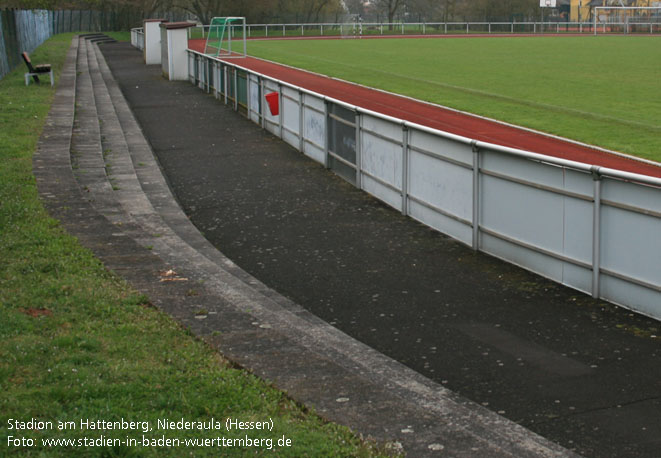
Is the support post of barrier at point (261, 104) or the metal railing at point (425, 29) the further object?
the metal railing at point (425, 29)

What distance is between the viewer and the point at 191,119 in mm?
23484

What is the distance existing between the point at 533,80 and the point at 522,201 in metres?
23.5

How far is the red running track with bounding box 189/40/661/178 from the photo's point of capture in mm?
16453

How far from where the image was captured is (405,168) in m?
12.3

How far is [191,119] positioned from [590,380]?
18.3 m

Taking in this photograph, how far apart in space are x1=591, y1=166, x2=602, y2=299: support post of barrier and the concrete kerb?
2689 millimetres

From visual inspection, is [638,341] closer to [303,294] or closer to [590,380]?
[590,380]

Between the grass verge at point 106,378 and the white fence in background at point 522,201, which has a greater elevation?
the white fence in background at point 522,201

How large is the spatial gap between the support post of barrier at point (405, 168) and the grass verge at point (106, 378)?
4969 mm

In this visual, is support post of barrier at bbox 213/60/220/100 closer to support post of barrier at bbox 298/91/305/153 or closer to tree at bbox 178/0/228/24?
support post of barrier at bbox 298/91/305/153

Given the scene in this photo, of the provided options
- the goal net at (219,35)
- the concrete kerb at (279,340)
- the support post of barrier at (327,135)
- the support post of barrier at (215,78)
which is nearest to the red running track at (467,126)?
the support post of barrier at (215,78)

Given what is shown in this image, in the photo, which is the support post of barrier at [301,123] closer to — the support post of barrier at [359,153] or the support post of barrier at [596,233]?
the support post of barrier at [359,153]

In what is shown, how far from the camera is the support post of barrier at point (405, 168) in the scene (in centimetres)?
1212

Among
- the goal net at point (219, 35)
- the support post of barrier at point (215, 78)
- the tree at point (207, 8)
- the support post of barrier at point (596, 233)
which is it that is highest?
the tree at point (207, 8)
